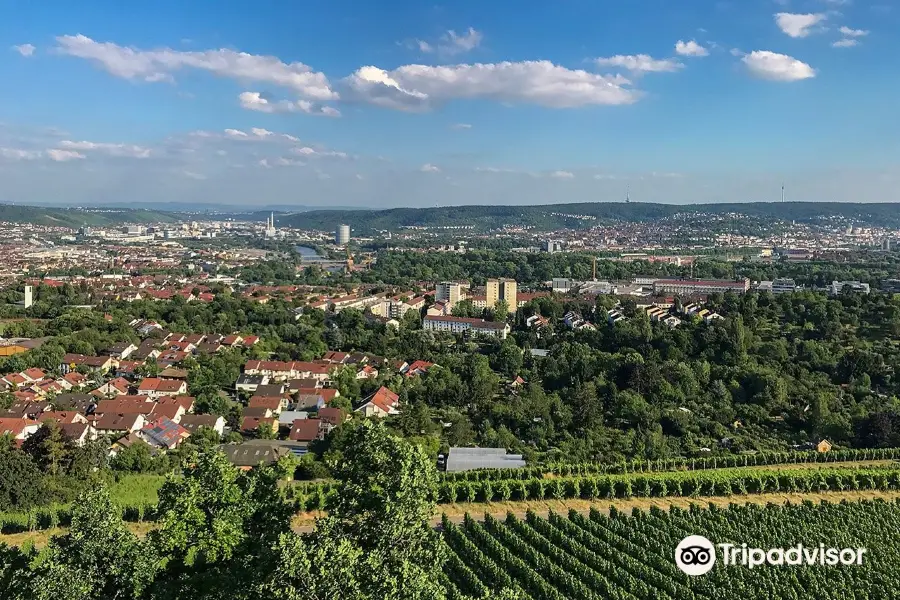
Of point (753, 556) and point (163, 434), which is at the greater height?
point (753, 556)

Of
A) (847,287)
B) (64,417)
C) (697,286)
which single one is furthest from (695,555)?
(697,286)

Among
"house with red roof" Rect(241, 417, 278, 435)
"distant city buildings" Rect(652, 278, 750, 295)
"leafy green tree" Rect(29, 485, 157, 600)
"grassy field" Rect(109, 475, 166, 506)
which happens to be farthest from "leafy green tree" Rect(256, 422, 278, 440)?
"distant city buildings" Rect(652, 278, 750, 295)

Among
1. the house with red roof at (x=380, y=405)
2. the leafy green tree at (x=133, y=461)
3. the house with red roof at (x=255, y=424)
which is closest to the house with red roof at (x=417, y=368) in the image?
the house with red roof at (x=380, y=405)

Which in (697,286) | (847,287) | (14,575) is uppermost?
(14,575)

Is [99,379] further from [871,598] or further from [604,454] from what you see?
[871,598]

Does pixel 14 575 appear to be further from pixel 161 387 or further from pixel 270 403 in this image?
pixel 161 387

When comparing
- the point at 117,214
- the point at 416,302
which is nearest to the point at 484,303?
the point at 416,302
